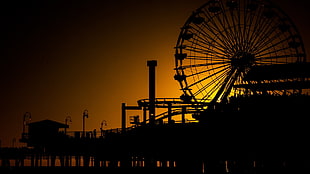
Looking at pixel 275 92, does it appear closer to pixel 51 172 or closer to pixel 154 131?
pixel 154 131

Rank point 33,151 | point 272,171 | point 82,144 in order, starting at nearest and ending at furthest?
point 272,171
point 82,144
point 33,151

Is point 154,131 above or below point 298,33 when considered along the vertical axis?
below

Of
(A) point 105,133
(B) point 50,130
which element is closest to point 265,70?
(A) point 105,133

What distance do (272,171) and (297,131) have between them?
14.5 ft

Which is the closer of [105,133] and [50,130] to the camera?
[105,133]

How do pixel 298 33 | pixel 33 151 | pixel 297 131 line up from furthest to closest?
pixel 33 151, pixel 298 33, pixel 297 131

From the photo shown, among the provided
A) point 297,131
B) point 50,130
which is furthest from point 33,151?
point 297,131

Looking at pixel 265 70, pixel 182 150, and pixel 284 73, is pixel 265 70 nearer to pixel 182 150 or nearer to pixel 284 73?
pixel 284 73

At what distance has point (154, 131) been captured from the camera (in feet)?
131

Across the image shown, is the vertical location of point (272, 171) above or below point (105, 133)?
below

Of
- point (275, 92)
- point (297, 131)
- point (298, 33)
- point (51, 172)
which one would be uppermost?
point (298, 33)

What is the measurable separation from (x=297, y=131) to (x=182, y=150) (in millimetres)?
9484

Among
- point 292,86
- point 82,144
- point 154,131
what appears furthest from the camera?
point 82,144

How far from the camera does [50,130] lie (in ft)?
201
